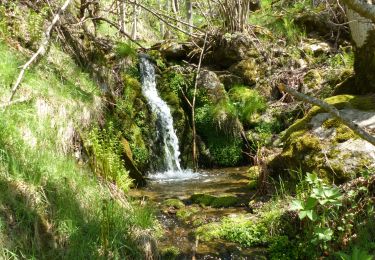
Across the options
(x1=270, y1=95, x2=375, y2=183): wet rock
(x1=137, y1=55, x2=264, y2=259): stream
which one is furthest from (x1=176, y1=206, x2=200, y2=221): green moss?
(x1=270, y1=95, x2=375, y2=183): wet rock

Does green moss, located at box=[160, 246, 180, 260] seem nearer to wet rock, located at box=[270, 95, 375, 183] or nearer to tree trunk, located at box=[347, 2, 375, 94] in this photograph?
wet rock, located at box=[270, 95, 375, 183]

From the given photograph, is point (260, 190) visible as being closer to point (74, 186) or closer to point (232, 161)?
point (74, 186)

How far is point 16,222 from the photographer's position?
3053mm

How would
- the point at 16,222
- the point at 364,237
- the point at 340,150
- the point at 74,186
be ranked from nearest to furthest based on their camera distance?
the point at 16,222 → the point at 364,237 → the point at 74,186 → the point at 340,150

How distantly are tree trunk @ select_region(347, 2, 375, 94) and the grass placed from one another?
3.54 meters

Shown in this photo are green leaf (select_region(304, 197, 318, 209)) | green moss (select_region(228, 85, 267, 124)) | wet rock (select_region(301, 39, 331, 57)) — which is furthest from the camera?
wet rock (select_region(301, 39, 331, 57))

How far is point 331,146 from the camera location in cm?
476

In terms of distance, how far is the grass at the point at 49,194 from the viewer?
10.2 ft

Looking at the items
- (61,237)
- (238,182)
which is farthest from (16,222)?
(238,182)

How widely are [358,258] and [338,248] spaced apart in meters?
1.10

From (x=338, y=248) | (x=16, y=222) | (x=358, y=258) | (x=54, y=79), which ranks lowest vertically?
(x=338, y=248)

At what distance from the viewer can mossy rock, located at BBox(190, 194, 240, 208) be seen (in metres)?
5.29

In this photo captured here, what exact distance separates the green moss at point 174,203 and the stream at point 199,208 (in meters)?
0.06

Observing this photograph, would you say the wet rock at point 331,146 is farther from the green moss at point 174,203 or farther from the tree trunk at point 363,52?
the green moss at point 174,203
